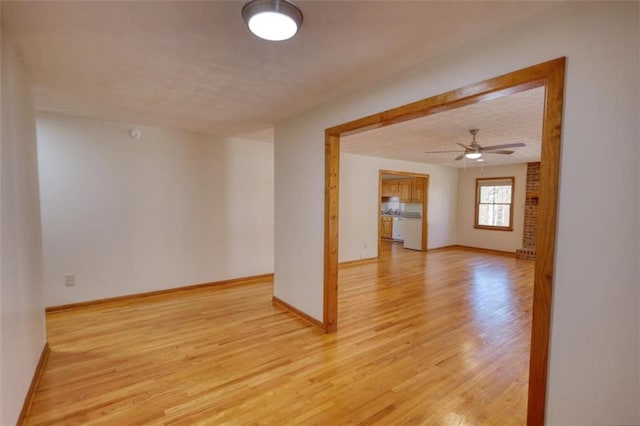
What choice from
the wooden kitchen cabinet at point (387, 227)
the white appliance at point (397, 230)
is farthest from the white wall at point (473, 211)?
the wooden kitchen cabinet at point (387, 227)

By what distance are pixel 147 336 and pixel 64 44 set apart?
2.60 m

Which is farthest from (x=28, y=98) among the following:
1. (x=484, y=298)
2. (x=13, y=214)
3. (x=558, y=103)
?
(x=484, y=298)

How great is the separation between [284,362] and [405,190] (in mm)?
6947

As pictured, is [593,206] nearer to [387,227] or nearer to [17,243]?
[17,243]

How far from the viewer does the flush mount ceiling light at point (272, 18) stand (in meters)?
1.48

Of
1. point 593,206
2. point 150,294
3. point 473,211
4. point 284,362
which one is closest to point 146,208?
point 150,294

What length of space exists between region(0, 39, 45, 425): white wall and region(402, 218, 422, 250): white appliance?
25.0ft

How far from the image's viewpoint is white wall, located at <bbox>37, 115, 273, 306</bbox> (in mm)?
3643

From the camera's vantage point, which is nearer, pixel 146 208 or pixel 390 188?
pixel 146 208

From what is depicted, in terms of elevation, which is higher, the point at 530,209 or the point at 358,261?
the point at 530,209

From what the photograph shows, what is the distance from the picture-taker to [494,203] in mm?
8148

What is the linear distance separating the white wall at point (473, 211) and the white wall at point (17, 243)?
29.4 feet

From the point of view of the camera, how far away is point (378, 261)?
269 inches

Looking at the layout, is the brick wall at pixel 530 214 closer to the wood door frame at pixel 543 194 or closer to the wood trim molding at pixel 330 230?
the wood trim molding at pixel 330 230
